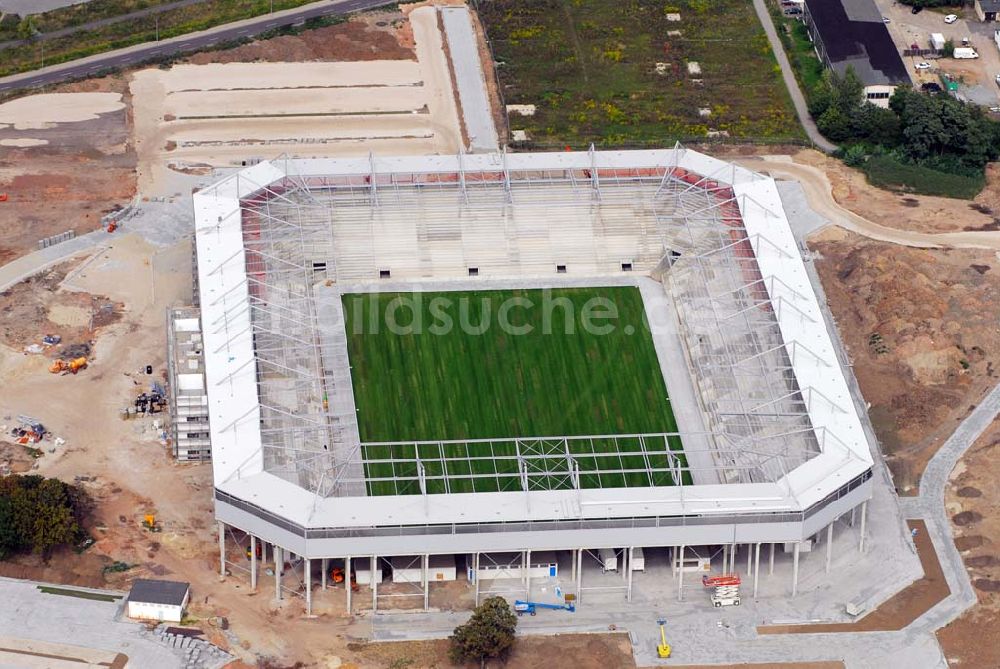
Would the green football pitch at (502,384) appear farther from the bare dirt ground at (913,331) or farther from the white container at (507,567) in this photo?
the bare dirt ground at (913,331)

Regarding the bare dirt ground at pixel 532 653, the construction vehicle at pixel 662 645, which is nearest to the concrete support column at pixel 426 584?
the bare dirt ground at pixel 532 653

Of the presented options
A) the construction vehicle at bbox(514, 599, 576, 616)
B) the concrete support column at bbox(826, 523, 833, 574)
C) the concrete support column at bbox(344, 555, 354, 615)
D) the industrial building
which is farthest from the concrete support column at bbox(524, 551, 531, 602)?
the concrete support column at bbox(826, 523, 833, 574)

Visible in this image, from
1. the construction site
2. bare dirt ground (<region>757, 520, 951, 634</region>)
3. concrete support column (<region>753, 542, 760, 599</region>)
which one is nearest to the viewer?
the construction site

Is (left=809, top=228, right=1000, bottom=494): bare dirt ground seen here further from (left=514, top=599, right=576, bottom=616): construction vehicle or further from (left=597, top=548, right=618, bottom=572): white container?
(left=514, top=599, right=576, bottom=616): construction vehicle

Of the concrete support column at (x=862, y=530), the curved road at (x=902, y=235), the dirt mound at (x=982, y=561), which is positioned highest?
the curved road at (x=902, y=235)

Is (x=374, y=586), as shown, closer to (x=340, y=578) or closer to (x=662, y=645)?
(x=340, y=578)

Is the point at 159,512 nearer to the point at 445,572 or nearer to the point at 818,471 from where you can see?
the point at 445,572
